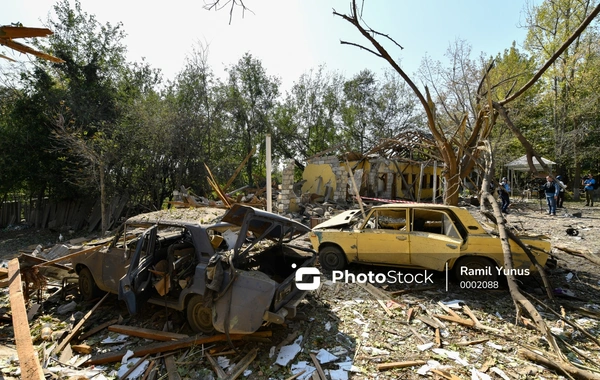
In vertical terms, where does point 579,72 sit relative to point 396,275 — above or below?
above

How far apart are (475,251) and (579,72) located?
26.5 m

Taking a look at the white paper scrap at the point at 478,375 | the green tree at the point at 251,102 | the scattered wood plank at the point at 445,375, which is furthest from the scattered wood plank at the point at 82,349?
the green tree at the point at 251,102

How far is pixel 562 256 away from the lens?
7004 millimetres

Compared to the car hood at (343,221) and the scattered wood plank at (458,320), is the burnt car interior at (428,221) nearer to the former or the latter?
the car hood at (343,221)

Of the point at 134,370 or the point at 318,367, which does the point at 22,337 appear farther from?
the point at 318,367

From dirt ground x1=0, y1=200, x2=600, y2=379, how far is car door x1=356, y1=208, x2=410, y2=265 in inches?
21.5

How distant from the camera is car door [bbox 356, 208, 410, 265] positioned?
568cm

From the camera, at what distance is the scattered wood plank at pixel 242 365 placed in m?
3.24

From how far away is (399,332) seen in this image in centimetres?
409

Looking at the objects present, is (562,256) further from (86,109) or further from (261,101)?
(261,101)

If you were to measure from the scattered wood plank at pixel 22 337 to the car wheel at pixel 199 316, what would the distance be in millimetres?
1487

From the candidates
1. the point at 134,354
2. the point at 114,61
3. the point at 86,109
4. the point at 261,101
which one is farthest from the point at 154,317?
the point at 261,101

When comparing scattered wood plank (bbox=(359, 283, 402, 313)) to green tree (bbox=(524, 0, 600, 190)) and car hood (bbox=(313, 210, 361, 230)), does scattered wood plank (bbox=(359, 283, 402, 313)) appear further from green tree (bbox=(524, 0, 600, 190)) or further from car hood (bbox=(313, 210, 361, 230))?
green tree (bbox=(524, 0, 600, 190))

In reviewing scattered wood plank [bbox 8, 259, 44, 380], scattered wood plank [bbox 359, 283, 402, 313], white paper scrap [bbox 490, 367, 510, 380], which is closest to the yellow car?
scattered wood plank [bbox 359, 283, 402, 313]
